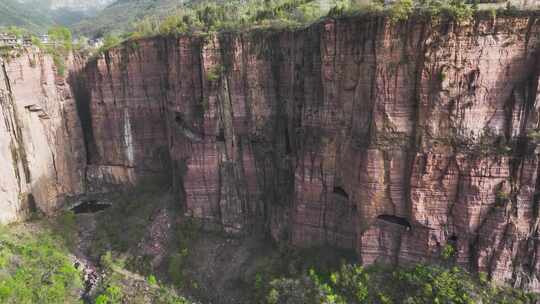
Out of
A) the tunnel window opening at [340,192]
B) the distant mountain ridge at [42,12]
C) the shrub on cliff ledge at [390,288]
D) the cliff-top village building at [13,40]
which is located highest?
the distant mountain ridge at [42,12]

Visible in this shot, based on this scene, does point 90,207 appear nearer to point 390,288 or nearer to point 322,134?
point 322,134

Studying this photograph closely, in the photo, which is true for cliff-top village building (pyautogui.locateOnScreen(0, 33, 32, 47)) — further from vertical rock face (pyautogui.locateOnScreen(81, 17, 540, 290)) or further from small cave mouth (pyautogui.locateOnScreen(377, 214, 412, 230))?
small cave mouth (pyautogui.locateOnScreen(377, 214, 412, 230))

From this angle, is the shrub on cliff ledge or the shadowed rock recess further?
the shrub on cliff ledge

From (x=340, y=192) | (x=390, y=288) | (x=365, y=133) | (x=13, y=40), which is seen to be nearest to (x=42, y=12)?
(x=13, y=40)

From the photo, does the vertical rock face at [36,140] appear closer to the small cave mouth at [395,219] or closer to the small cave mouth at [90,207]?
the small cave mouth at [90,207]

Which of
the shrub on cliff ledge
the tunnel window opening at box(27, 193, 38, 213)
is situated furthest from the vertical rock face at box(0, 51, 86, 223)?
the shrub on cliff ledge

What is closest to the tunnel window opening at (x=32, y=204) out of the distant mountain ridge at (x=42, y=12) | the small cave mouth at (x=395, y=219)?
the small cave mouth at (x=395, y=219)
